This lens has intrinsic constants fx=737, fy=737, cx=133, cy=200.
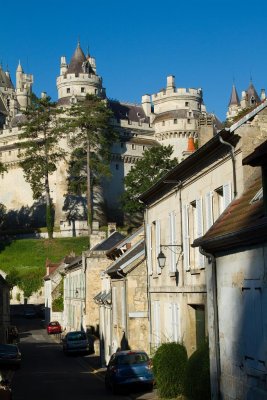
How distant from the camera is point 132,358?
2116cm

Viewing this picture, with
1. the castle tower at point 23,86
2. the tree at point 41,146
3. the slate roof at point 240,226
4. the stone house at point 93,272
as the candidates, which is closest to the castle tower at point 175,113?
the tree at point 41,146

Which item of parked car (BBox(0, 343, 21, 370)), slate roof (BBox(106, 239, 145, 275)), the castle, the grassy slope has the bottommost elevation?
parked car (BBox(0, 343, 21, 370))

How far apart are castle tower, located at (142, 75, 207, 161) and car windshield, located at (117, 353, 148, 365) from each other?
79970mm

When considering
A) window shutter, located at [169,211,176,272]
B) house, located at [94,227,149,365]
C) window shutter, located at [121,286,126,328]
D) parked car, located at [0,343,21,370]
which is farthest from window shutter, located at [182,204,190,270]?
parked car, located at [0,343,21,370]

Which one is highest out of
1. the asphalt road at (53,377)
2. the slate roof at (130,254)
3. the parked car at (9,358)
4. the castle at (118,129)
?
the castle at (118,129)

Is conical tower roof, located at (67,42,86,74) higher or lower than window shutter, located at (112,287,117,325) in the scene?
higher

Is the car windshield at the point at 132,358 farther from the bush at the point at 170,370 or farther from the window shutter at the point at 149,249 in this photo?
the window shutter at the point at 149,249

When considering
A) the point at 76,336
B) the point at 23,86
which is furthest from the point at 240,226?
the point at 23,86

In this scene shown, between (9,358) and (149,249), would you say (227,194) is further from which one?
(9,358)

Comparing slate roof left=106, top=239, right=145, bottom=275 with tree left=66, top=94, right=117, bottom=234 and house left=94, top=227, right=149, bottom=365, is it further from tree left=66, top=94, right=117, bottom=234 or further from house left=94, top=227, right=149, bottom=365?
tree left=66, top=94, right=117, bottom=234

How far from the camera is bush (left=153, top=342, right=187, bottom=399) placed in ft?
57.3

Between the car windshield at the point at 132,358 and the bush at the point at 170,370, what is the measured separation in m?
3.10

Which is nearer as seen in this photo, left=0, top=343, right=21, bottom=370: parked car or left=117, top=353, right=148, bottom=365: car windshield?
left=117, top=353, right=148, bottom=365: car windshield

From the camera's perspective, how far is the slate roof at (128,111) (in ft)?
358
